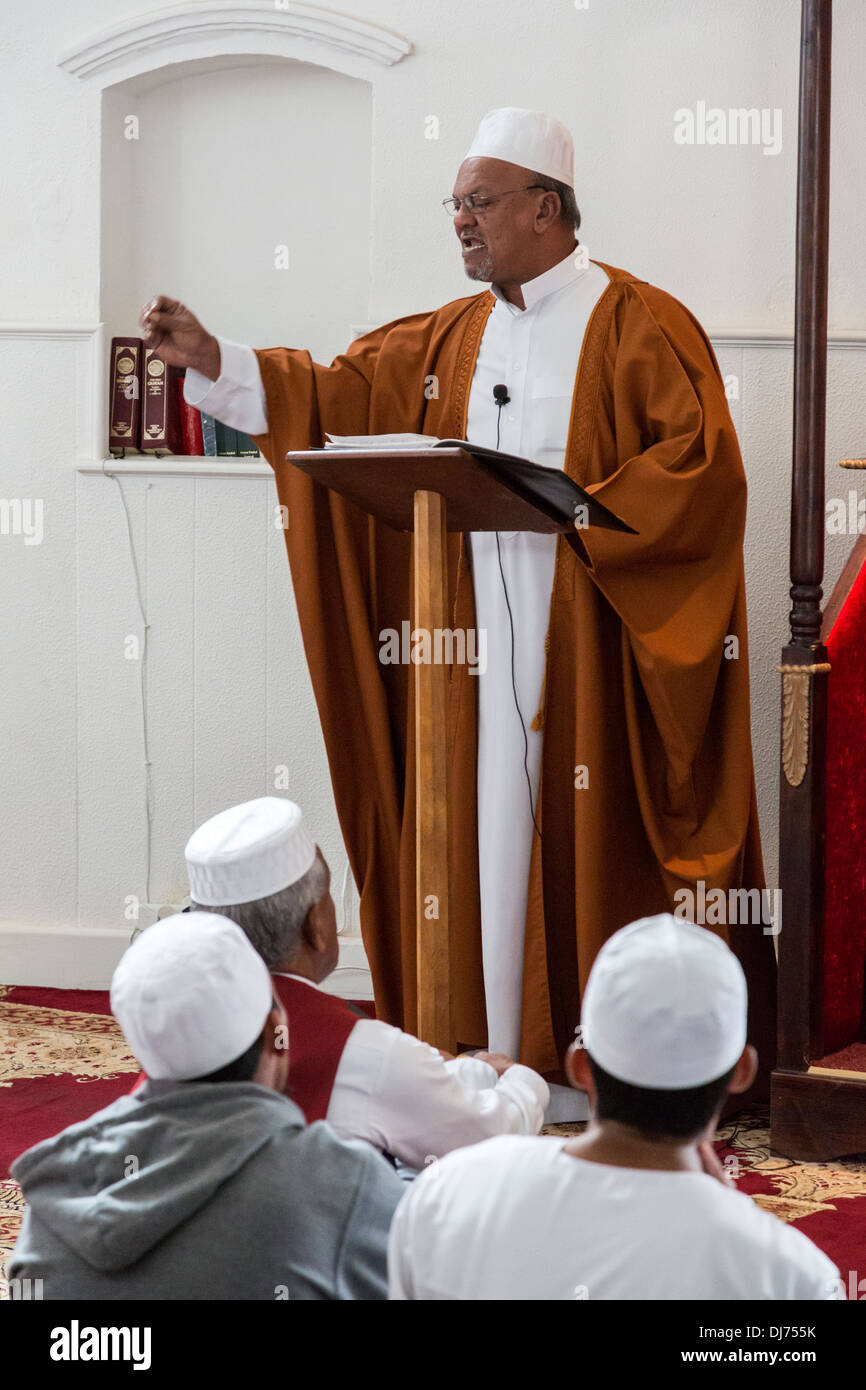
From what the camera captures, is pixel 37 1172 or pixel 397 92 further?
pixel 397 92

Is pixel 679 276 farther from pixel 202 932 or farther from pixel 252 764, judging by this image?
pixel 202 932

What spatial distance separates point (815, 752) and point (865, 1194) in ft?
3.02

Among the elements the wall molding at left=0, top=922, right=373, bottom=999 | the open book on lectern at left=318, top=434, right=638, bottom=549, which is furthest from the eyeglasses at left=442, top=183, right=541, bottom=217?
the wall molding at left=0, top=922, right=373, bottom=999

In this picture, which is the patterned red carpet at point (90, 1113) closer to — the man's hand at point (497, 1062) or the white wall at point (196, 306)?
the white wall at point (196, 306)

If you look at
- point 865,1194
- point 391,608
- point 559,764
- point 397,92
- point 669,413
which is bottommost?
point 865,1194

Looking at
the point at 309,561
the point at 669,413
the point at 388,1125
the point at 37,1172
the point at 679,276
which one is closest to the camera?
the point at 37,1172

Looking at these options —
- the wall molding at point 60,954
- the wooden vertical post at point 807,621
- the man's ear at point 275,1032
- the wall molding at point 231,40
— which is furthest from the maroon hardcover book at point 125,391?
the man's ear at point 275,1032

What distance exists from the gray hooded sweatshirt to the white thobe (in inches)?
Result: 75.1

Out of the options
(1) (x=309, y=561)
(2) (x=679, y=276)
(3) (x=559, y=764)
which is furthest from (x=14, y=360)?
(3) (x=559, y=764)

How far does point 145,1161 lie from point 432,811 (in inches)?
40.2

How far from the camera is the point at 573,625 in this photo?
3398 millimetres

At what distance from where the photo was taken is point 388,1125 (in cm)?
188

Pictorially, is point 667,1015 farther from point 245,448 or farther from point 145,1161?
point 245,448

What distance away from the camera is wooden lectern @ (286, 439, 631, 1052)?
2.37 m
